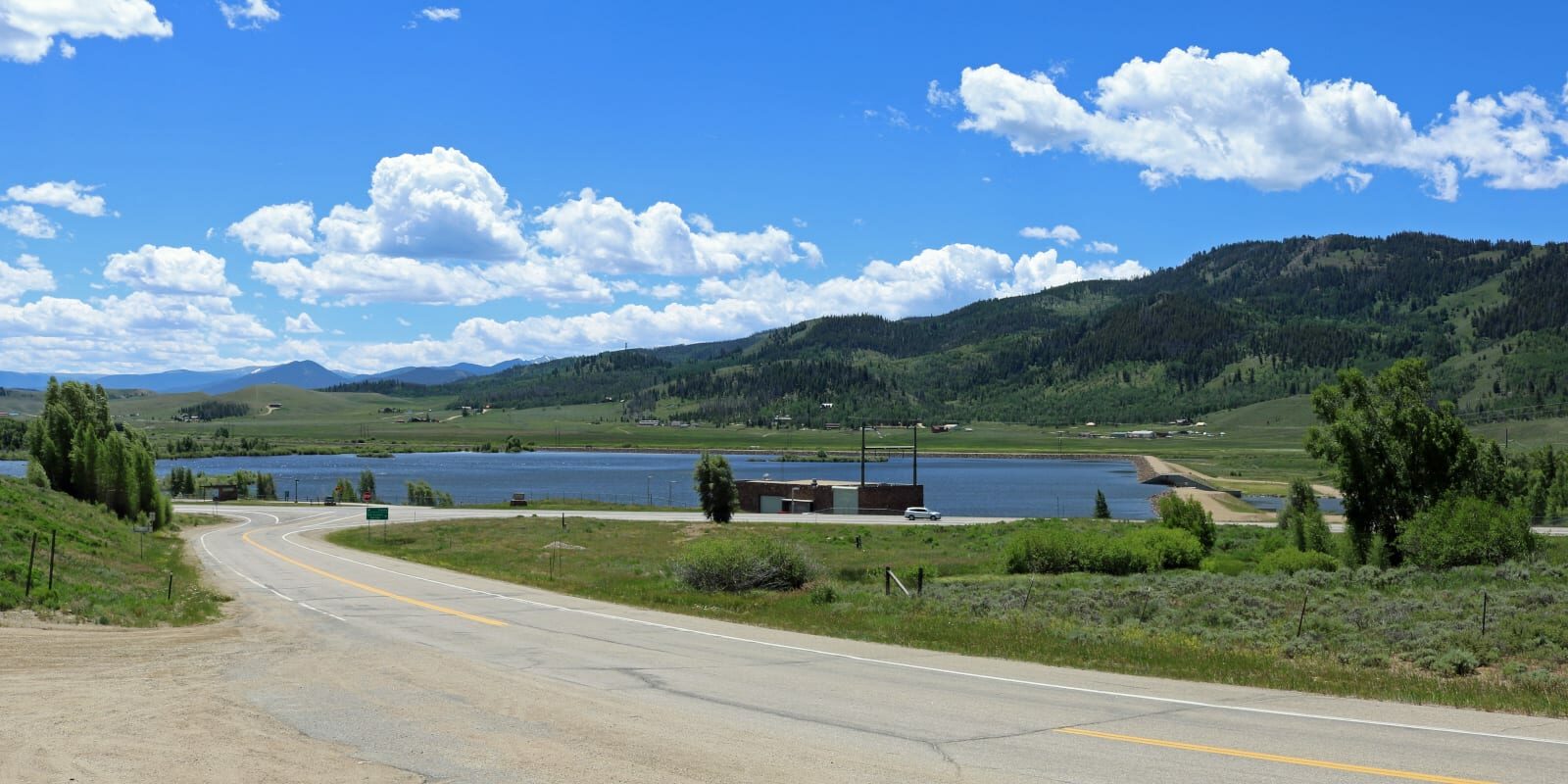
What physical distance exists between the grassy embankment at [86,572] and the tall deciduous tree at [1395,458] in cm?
4515

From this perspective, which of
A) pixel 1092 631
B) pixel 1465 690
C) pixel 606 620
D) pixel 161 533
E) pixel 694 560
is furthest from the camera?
pixel 161 533

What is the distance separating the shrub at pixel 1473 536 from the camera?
1598 inches

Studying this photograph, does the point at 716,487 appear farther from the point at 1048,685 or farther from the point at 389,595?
the point at 1048,685

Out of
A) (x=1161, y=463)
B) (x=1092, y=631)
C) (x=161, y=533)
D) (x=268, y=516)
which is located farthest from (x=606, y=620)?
(x=1161, y=463)

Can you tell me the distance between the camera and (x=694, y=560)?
33.4 meters

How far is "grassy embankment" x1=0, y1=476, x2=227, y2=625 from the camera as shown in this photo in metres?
24.3

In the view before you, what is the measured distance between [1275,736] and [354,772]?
398 inches

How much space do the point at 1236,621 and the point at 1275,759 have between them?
13641 mm

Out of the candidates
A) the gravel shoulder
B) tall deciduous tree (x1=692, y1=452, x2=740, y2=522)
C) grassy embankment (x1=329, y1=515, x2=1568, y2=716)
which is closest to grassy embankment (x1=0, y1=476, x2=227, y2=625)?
the gravel shoulder

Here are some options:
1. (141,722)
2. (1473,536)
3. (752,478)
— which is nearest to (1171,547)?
(1473,536)

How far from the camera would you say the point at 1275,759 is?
11.6 meters

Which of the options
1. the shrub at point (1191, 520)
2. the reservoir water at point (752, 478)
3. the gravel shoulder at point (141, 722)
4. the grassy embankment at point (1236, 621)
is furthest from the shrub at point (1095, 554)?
the reservoir water at point (752, 478)

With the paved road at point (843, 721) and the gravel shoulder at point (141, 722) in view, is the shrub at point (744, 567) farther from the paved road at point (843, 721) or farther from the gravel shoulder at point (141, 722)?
the gravel shoulder at point (141, 722)

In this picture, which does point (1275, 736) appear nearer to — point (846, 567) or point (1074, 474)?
point (846, 567)
